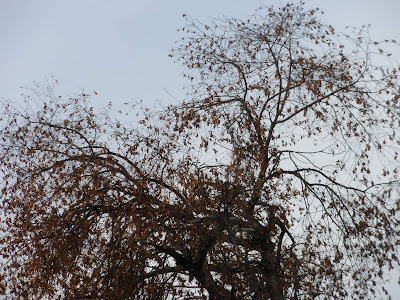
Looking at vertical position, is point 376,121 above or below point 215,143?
above

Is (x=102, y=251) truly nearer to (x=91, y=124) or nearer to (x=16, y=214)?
(x=16, y=214)

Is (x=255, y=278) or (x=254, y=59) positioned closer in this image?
(x=255, y=278)

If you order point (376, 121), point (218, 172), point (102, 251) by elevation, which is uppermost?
point (376, 121)

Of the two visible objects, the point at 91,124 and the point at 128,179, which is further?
the point at 91,124

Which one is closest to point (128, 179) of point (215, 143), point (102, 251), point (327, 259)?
point (102, 251)

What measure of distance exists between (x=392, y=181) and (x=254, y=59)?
462cm

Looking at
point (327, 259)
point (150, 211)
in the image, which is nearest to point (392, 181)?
point (327, 259)

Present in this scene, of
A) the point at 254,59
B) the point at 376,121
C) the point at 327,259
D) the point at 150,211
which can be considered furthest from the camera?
the point at 254,59

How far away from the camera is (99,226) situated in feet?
33.5

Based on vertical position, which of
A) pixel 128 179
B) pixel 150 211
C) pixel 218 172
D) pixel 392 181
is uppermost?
Answer: pixel 392 181

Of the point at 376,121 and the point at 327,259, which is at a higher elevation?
the point at 376,121

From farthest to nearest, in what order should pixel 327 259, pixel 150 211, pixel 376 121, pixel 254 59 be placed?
1. pixel 254 59
2. pixel 376 121
3. pixel 327 259
4. pixel 150 211

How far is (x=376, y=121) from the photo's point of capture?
11.3 meters

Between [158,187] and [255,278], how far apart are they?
289 centimetres
